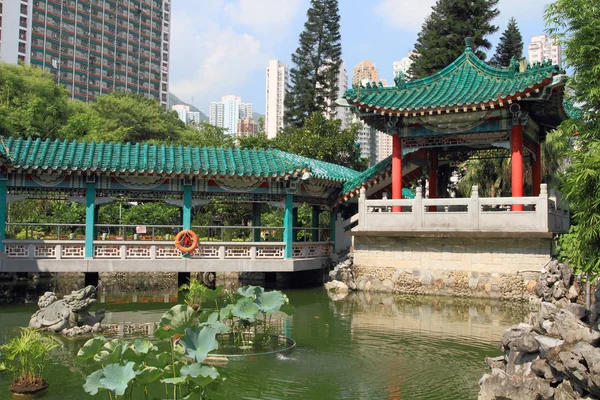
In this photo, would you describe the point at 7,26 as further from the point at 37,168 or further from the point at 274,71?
the point at 37,168

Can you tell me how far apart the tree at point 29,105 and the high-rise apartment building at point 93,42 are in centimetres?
2000

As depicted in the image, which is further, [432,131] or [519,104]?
[432,131]

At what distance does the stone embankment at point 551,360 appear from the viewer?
6512 mm

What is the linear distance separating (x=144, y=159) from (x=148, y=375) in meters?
11.6

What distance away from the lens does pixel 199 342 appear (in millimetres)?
6641

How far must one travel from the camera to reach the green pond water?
7.77 m

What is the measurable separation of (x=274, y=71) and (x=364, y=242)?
56.3 metres

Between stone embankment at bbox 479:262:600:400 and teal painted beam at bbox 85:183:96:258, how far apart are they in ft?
38.6

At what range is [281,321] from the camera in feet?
42.0

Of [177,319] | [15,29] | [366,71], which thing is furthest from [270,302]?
[366,71]

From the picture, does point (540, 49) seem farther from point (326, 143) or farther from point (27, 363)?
point (27, 363)

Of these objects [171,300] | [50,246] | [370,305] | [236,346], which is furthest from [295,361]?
[50,246]

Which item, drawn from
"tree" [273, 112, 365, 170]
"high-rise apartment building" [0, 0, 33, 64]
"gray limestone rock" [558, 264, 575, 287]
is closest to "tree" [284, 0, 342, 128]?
"tree" [273, 112, 365, 170]

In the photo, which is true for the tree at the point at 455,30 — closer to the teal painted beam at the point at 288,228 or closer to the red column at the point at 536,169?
the red column at the point at 536,169
